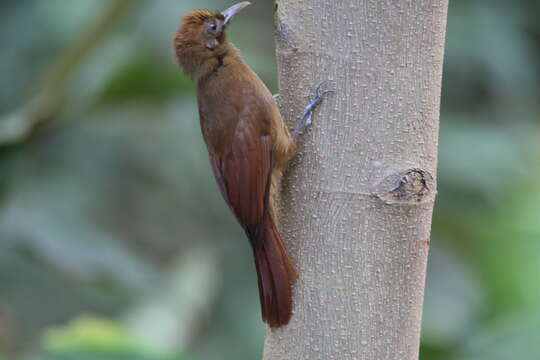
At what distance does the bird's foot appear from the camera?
5.50 ft

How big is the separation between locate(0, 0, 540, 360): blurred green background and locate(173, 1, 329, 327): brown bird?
1.18 meters

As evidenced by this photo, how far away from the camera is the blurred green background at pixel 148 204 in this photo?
3818 mm

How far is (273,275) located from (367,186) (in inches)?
13.5

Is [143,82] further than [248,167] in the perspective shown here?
Yes

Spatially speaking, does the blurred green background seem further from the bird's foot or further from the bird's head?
the bird's foot

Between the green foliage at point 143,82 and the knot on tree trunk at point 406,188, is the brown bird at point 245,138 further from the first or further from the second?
the green foliage at point 143,82

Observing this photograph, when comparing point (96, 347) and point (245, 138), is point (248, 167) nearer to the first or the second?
point (245, 138)

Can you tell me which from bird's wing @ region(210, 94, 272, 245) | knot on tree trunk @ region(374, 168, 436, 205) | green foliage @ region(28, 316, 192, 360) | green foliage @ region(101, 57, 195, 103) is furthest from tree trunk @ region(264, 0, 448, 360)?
green foliage @ region(101, 57, 195, 103)

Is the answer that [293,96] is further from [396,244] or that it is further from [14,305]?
[14,305]

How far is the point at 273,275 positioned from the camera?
1.80 metres

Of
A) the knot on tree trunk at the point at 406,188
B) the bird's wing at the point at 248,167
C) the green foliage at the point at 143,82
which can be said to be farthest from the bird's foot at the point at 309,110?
the green foliage at the point at 143,82

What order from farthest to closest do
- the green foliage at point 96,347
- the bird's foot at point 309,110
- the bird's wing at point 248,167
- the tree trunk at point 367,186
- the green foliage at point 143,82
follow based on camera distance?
the green foliage at point 143,82, the green foliage at point 96,347, the bird's wing at point 248,167, the bird's foot at point 309,110, the tree trunk at point 367,186

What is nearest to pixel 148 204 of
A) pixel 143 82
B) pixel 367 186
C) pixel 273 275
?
pixel 143 82

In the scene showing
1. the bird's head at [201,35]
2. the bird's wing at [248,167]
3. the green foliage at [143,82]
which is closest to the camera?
the bird's wing at [248,167]
